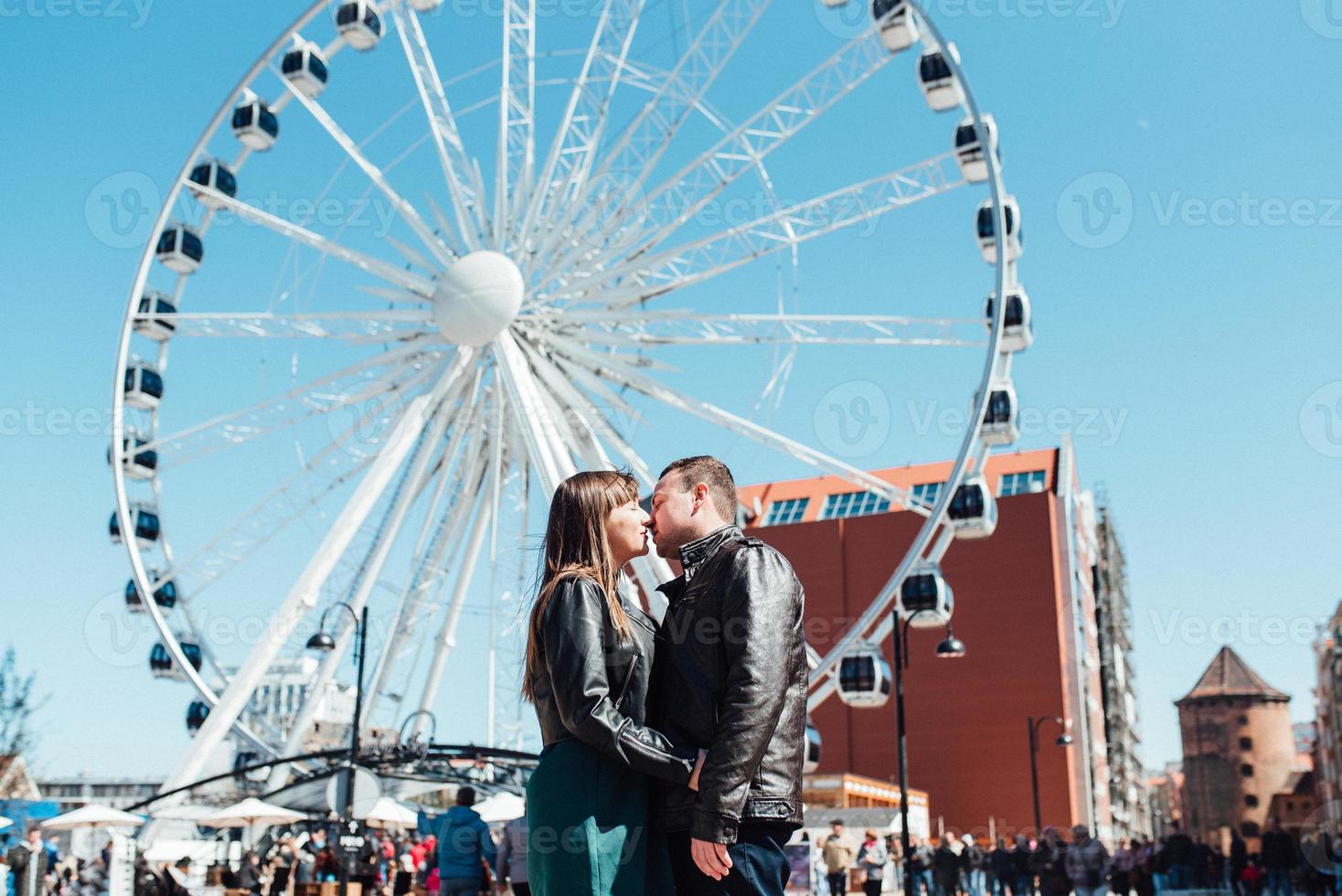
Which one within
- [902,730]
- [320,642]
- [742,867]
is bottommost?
[742,867]

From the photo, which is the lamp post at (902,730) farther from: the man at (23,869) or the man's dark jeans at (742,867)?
the man's dark jeans at (742,867)

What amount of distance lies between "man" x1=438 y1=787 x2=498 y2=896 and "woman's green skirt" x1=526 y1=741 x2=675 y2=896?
21.2 feet

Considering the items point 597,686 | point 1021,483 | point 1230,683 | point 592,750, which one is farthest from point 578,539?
point 1230,683

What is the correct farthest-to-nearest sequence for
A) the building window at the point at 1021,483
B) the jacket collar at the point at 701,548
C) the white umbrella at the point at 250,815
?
the building window at the point at 1021,483, the white umbrella at the point at 250,815, the jacket collar at the point at 701,548

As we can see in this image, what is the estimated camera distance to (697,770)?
3.70m

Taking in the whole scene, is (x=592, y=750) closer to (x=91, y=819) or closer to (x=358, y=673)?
(x=358, y=673)

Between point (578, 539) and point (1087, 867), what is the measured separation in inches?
639

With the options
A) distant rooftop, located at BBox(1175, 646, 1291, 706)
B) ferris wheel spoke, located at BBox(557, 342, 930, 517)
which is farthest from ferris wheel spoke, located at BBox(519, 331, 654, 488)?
distant rooftop, located at BBox(1175, 646, 1291, 706)

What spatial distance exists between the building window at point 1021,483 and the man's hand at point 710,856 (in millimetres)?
53784

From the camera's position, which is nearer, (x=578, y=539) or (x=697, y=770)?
(x=697, y=770)

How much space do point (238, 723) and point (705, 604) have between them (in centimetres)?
2227

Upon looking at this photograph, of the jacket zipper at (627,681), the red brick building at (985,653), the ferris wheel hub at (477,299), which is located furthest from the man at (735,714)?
the red brick building at (985,653)

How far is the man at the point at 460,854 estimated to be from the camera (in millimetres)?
10062

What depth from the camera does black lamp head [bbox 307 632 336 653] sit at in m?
23.0
